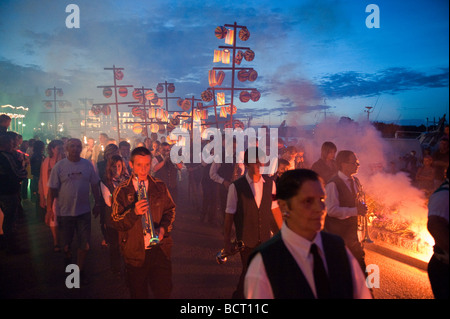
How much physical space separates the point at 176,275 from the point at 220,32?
1247 centimetres

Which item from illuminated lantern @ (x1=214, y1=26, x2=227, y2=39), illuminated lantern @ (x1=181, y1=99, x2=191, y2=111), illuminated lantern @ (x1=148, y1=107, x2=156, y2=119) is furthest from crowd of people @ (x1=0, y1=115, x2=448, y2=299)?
illuminated lantern @ (x1=148, y1=107, x2=156, y2=119)

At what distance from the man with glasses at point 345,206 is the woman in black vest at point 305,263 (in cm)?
195

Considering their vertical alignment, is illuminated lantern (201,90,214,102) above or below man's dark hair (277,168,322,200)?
above

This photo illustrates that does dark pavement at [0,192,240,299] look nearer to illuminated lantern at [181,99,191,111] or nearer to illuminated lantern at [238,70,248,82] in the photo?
illuminated lantern at [238,70,248,82]

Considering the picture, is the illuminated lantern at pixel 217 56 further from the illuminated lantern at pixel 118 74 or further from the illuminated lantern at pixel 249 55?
the illuminated lantern at pixel 118 74

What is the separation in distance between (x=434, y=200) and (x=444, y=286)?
0.70 metres

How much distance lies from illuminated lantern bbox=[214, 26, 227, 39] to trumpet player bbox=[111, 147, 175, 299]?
495 inches

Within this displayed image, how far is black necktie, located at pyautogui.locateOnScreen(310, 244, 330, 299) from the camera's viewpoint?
1567 millimetres

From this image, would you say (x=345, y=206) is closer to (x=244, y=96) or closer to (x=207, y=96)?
(x=244, y=96)

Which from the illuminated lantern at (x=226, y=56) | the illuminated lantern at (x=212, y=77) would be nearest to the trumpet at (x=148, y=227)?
the illuminated lantern at (x=226, y=56)

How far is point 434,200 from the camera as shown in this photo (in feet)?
7.93

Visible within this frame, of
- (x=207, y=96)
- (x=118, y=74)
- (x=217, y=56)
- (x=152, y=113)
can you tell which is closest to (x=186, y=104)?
(x=152, y=113)

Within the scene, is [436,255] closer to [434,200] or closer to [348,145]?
[434,200]
